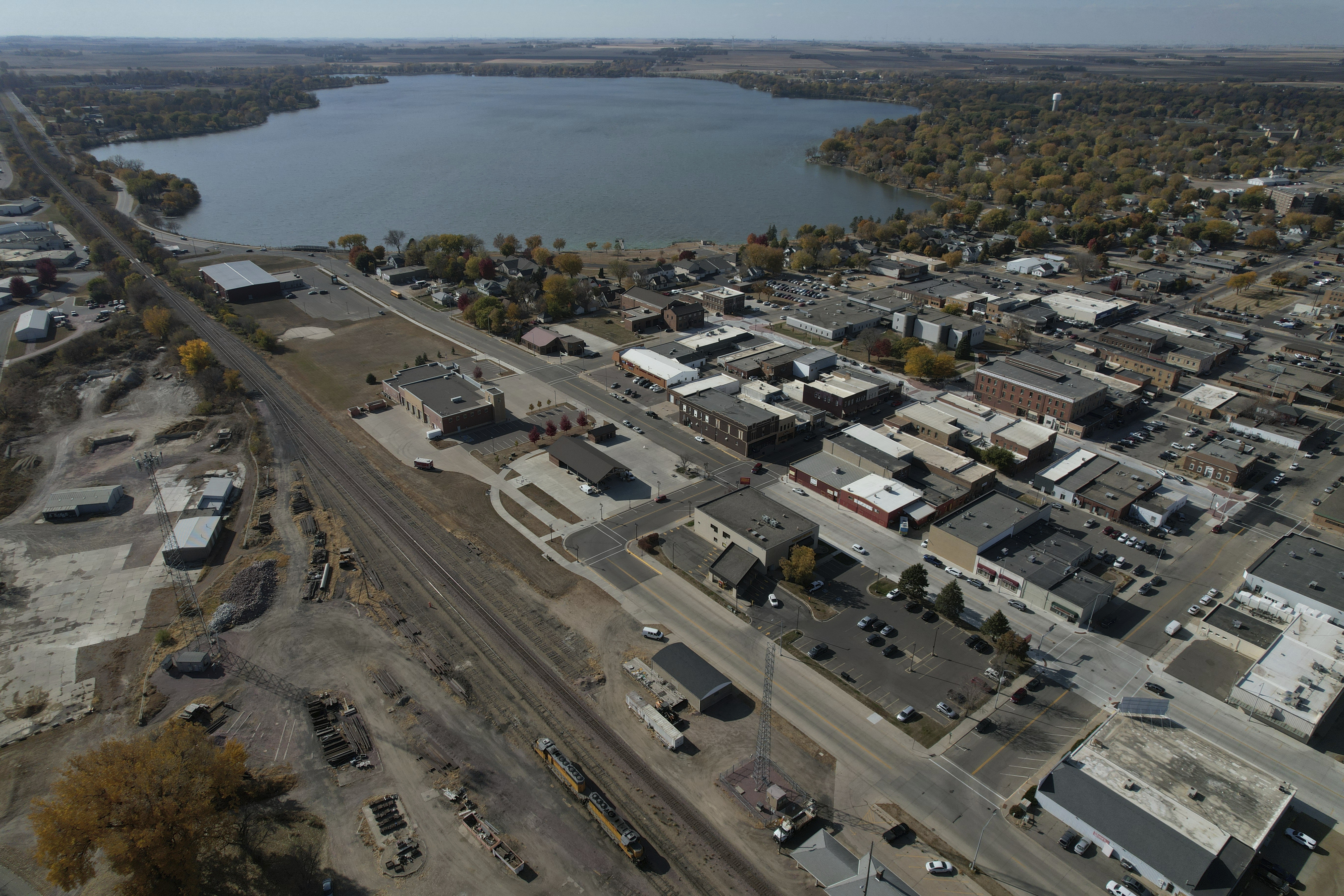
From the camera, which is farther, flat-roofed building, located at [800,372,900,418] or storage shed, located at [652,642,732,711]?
flat-roofed building, located at [800,372,900,418]

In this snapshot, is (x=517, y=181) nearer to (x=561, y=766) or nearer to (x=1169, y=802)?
(x=561, y=766)

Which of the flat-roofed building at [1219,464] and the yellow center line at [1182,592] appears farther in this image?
the flat-roofed building at [1219,464]

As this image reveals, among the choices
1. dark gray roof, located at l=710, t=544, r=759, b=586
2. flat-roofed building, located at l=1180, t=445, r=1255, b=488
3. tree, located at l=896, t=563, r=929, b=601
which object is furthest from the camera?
flat-roofed building, located at l=1180, t=445, r=1255, b=488

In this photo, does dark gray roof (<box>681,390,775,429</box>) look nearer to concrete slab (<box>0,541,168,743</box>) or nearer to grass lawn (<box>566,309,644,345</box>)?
grass lawn (<box>566,309,644,345</box>)

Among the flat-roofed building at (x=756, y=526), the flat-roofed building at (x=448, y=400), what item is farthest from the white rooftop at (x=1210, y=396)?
the flat-roofed building at (x=448, y=400)

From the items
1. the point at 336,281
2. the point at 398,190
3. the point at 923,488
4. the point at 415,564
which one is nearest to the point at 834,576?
the point at 923,488

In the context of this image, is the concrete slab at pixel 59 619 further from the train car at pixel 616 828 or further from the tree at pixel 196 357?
the tree at pixel 196 357

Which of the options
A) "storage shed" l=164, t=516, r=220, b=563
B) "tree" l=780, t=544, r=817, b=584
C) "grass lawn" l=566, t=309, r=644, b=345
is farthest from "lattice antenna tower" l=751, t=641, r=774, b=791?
"grass lawn" l=566, t=309, r=644, b=345

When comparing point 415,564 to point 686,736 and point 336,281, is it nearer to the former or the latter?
point 686,736
